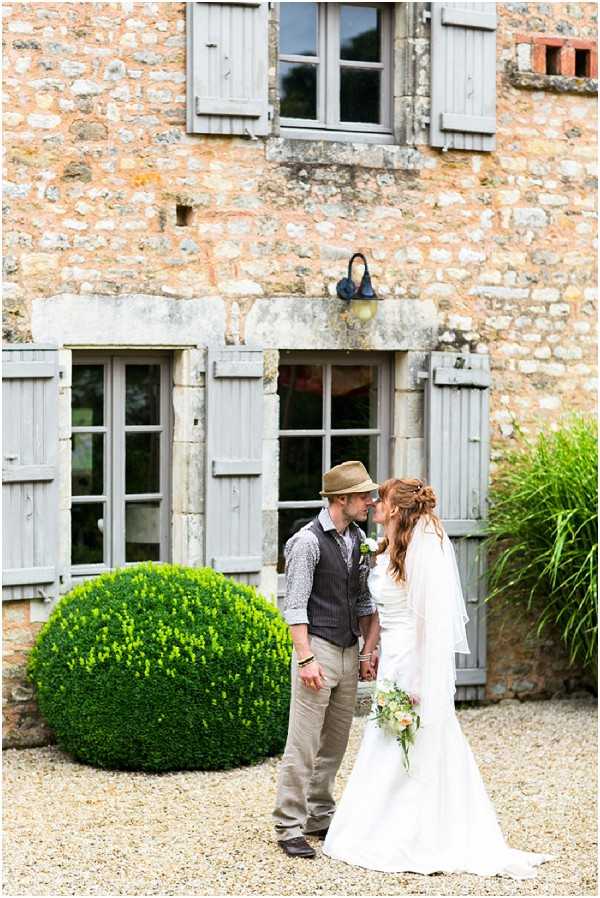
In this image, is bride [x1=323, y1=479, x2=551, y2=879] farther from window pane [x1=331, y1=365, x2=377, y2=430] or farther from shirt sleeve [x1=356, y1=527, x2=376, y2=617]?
window pane [x1=331, y1=365, x2=377, y2=430]

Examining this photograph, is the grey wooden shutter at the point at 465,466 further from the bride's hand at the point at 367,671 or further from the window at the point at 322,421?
the bride's hand at the point at 367,671

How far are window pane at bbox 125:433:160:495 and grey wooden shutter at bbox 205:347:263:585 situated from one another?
390 mm

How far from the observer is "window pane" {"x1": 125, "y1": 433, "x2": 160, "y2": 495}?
840cm

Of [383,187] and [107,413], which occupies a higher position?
[383,187]

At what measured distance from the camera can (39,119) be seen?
784 centimetres

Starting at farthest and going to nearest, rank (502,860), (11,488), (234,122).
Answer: (234,122)
(11,488)
(502,860)

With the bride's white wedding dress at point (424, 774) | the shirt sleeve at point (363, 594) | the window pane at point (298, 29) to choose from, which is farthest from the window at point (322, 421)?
the bride's white wedding dress at point (424, 774)

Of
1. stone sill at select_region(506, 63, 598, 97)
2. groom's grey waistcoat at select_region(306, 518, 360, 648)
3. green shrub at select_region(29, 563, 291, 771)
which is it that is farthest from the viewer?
stone sill at select_region(506, 63, 598, 97)

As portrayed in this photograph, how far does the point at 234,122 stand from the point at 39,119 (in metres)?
1.15

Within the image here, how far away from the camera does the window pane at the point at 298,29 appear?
→ 28.4ft

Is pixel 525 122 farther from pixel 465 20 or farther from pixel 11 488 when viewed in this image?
pixel 11 488

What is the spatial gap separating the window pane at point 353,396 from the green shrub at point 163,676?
1.69 metres

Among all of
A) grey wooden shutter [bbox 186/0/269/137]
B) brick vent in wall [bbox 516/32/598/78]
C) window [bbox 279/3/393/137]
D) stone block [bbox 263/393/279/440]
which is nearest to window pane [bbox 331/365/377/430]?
stone block [bbox 263/393/279/440]

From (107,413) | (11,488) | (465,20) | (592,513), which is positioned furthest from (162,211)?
(592,513)
